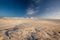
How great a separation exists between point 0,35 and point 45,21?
835 mm

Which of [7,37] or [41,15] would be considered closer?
[7,37]

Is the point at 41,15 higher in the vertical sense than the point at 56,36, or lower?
higher

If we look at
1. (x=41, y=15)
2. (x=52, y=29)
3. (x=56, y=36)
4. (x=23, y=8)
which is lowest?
(x=56, y=36)

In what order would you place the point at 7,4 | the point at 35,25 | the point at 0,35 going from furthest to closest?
the point at 35,25 → the point at 7,4 → the point at 0,35

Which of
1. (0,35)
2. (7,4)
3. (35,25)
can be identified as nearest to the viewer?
(0,35)

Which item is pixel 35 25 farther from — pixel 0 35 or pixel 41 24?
pixel 0 35

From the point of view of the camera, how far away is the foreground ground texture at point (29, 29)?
1780mm

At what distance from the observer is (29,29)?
1.90 meters

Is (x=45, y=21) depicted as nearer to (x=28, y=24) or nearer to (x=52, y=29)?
(x=52, y=29)

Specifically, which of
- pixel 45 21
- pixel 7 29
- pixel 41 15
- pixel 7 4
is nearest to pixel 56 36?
pixel 45 21

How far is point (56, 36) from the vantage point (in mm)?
1957

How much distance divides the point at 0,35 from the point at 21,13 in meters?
0.54

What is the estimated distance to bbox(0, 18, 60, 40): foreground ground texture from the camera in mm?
1780

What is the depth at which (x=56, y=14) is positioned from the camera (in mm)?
2033
